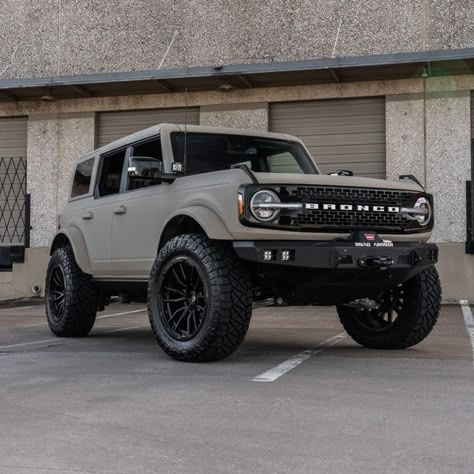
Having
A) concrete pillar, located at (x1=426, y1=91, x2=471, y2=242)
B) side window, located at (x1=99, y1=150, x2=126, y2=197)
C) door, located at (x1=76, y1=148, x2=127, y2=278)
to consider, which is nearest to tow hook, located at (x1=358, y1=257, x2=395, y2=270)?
door, located at (x1=76, y1=148, x2=127, y2=278)

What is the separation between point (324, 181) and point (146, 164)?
56.3 inches

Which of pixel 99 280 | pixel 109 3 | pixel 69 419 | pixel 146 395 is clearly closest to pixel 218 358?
pixel 146 395

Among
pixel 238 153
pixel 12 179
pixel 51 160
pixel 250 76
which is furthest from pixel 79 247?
pixel 12 179

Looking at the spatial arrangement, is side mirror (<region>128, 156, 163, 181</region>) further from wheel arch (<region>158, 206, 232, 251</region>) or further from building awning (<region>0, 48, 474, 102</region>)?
building awning (<region>0, 48, 474, 102</region>)

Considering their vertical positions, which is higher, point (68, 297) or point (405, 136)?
point (405, 136)

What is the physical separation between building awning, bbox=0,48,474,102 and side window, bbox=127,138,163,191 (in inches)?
269

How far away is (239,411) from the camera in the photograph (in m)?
3.76

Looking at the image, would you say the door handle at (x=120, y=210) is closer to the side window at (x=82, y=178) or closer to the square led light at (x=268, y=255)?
the side window at (x=82, y=178)

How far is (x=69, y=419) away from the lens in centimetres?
363

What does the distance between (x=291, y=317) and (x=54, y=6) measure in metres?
9.22

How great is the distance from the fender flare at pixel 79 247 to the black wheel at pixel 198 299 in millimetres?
1796

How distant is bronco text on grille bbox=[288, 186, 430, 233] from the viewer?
520 cm

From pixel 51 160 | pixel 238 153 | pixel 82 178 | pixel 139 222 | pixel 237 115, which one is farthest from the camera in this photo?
pixel 51 160

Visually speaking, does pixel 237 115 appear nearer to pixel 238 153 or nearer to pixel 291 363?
pixel 238 153
